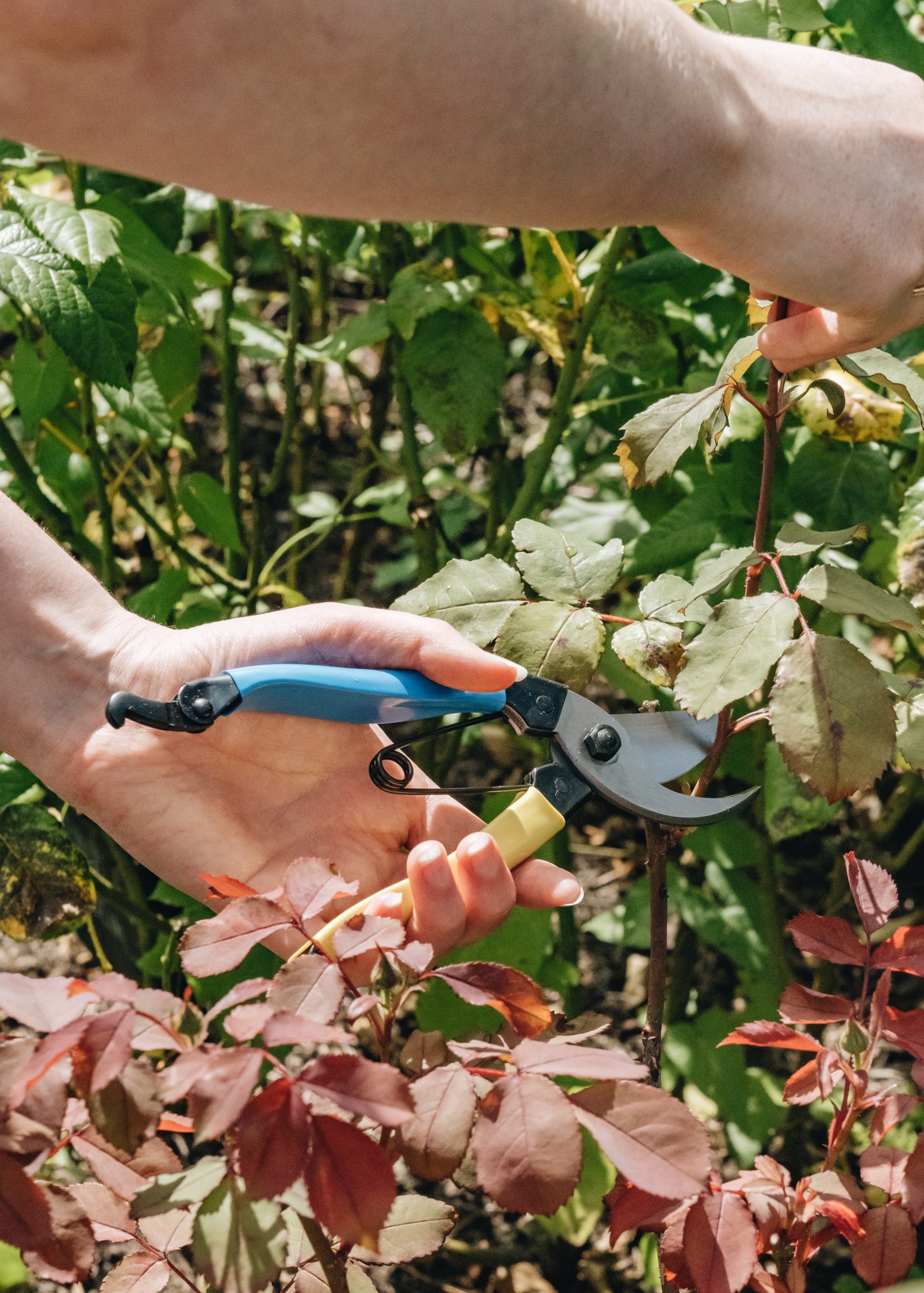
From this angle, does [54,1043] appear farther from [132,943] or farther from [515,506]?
[132,943]

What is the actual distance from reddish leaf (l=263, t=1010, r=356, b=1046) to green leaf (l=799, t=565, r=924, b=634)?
1.75 feet

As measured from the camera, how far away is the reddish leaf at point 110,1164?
0.77 meters

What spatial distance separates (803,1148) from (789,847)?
69 centimetres

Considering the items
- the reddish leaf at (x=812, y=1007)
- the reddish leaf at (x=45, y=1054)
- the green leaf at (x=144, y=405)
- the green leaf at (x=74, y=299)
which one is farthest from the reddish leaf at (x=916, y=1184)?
the green leaf at (x=144, y=405)

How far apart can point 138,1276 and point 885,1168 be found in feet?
2.15

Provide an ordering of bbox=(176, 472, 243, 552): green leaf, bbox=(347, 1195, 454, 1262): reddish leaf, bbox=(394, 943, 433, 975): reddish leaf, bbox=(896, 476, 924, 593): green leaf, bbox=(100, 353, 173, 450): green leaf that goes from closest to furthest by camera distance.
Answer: bbox=(394, 943, 433, 975): reddish leaf → bbox=(347, 1195, 454, 1262): reddish leaf → bbox=(896, 476, 924, 593): green leaf → bbox=(100, 353, 173, 450): green leaf → bbox=(176, 472, 243, 552): green leaf

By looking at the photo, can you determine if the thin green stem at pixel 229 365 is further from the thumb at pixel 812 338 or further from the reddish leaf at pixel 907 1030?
the reddish leaf at pixel 907 1030

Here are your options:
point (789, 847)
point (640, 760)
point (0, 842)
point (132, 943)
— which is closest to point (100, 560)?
point (0, 842)

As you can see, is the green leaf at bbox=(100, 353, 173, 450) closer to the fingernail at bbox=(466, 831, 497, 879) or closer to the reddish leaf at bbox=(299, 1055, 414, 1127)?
the fingernail at bbox=(466, 831, 497, 879)

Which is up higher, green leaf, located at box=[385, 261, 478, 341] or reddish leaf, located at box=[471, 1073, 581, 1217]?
green leaf, located at box=[385, 261, 478, 341]

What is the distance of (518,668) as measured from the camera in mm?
1094

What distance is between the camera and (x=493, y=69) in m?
0.79

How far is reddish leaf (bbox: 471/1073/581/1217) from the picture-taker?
0.70 m

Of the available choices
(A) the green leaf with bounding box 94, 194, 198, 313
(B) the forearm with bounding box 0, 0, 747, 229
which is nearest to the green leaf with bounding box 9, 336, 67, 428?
(A) the green leaf with bounding box 94, 194, 198, 313
